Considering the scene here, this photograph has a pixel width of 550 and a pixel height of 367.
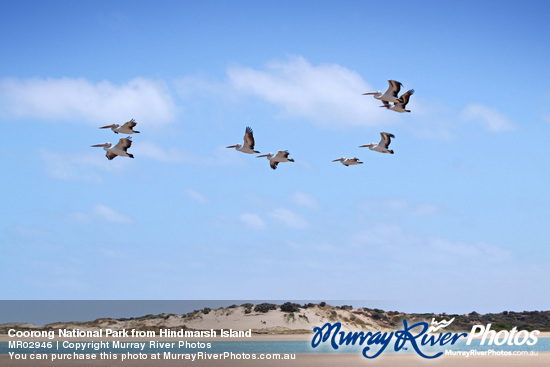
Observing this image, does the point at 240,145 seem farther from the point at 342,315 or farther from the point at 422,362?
the point at 342,315

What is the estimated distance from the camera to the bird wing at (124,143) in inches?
1258

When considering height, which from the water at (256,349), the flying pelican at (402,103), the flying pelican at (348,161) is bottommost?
the water at (256,349)

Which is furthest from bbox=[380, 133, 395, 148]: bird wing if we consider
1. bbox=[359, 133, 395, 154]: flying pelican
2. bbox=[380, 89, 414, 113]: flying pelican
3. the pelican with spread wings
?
the pelican with spread wings

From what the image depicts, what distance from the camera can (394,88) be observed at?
105 feet

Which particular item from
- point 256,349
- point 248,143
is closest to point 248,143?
point 248,143

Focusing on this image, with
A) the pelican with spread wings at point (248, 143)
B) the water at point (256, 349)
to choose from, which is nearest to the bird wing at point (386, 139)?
the pelican with spread wings at point (248, 143)

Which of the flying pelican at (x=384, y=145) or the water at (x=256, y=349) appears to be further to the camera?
the water at (x=256, y=349)

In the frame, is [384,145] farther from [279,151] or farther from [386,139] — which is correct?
[279,151]

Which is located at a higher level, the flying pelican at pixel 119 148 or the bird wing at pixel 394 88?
the bird wing at pixel 394 88

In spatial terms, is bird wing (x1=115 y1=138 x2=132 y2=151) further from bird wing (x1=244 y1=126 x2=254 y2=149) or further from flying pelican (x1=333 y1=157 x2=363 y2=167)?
flying pelican (x1=333 y1=157 x2=363 y2=167)

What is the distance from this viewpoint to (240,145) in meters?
35.2

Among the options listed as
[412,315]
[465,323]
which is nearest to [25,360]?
[412,315]

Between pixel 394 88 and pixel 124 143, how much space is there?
12436 millimetres

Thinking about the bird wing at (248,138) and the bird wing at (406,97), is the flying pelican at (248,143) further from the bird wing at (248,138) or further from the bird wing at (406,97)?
the bird wing at (406,97)
